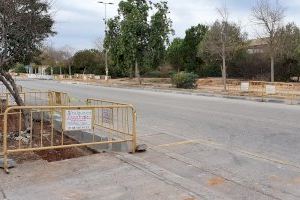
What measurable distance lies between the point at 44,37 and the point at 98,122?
6.19 m

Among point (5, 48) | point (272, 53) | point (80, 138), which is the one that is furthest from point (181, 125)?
point (272, 53)

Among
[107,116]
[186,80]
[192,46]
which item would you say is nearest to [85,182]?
[107,116]

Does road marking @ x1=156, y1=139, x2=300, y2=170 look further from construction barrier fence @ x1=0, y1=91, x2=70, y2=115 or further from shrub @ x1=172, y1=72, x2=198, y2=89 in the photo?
shrub @ x1=172, y1=72, x2=198, y2=89

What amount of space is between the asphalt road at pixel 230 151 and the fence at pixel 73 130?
2.63ft

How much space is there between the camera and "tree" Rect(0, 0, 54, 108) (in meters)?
12.0

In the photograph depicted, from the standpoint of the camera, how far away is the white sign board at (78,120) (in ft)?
27.2

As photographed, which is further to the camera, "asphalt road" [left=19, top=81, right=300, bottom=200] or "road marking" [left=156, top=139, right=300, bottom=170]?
"road marking" [left=156, top=139, right=300, bottom=170]

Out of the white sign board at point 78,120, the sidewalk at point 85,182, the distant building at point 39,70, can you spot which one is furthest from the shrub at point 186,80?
the distant building at point 39,70

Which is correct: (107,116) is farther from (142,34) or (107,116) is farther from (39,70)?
(39,70)

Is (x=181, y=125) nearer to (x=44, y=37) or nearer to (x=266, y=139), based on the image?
(x=266, y=139)

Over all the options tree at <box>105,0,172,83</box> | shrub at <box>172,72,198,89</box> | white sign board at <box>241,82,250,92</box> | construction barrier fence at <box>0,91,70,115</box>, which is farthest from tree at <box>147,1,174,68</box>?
construction barrier fence at <box>0,91,70,115</box>

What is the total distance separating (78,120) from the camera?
8.43m

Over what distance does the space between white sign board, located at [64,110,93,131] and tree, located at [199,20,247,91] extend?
25069mm

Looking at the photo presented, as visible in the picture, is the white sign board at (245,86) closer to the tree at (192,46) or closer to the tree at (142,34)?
the tree at (142,34)
